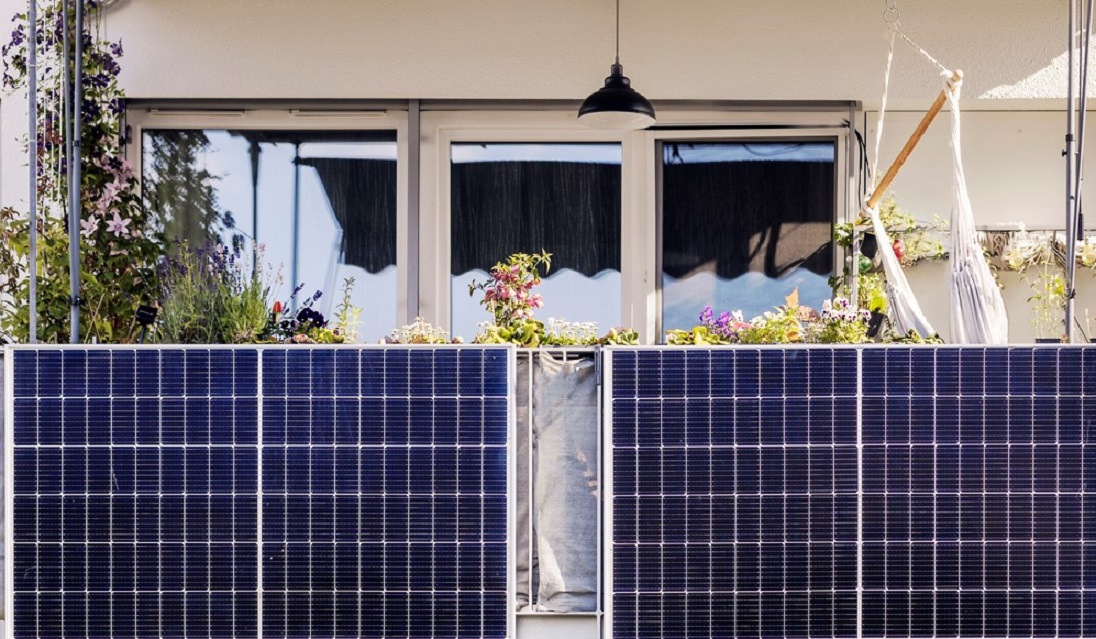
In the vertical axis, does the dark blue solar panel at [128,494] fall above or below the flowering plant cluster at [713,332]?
below

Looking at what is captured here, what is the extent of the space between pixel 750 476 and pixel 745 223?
312 centimetres

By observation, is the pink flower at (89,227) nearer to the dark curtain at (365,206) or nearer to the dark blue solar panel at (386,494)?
the dark curtain at (365,206)

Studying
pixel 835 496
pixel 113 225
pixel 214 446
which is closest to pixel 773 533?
pixel 835 496

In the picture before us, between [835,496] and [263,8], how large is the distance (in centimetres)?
532

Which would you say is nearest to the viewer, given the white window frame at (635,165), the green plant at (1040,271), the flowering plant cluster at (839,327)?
the flowering plant cluster at (839,327)

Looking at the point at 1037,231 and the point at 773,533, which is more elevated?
the point at 1037,231

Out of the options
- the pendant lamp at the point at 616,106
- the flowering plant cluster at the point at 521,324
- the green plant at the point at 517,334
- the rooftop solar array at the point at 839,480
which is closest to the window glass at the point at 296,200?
→ the pendant lamp at the point at 616,106

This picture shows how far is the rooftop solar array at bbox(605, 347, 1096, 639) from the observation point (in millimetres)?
4371

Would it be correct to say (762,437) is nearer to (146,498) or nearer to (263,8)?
(146,498)

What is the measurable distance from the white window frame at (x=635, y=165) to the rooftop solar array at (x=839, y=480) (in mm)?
2662

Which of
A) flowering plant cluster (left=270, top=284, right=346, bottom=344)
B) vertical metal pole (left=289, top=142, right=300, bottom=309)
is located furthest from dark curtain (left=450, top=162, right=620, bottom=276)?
flowering plant cluster (left=270, top=284, right=346, bottom=344)

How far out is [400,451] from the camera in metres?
A: 4.37

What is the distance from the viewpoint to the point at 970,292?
4730 millimetres

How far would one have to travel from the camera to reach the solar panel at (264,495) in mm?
4359
